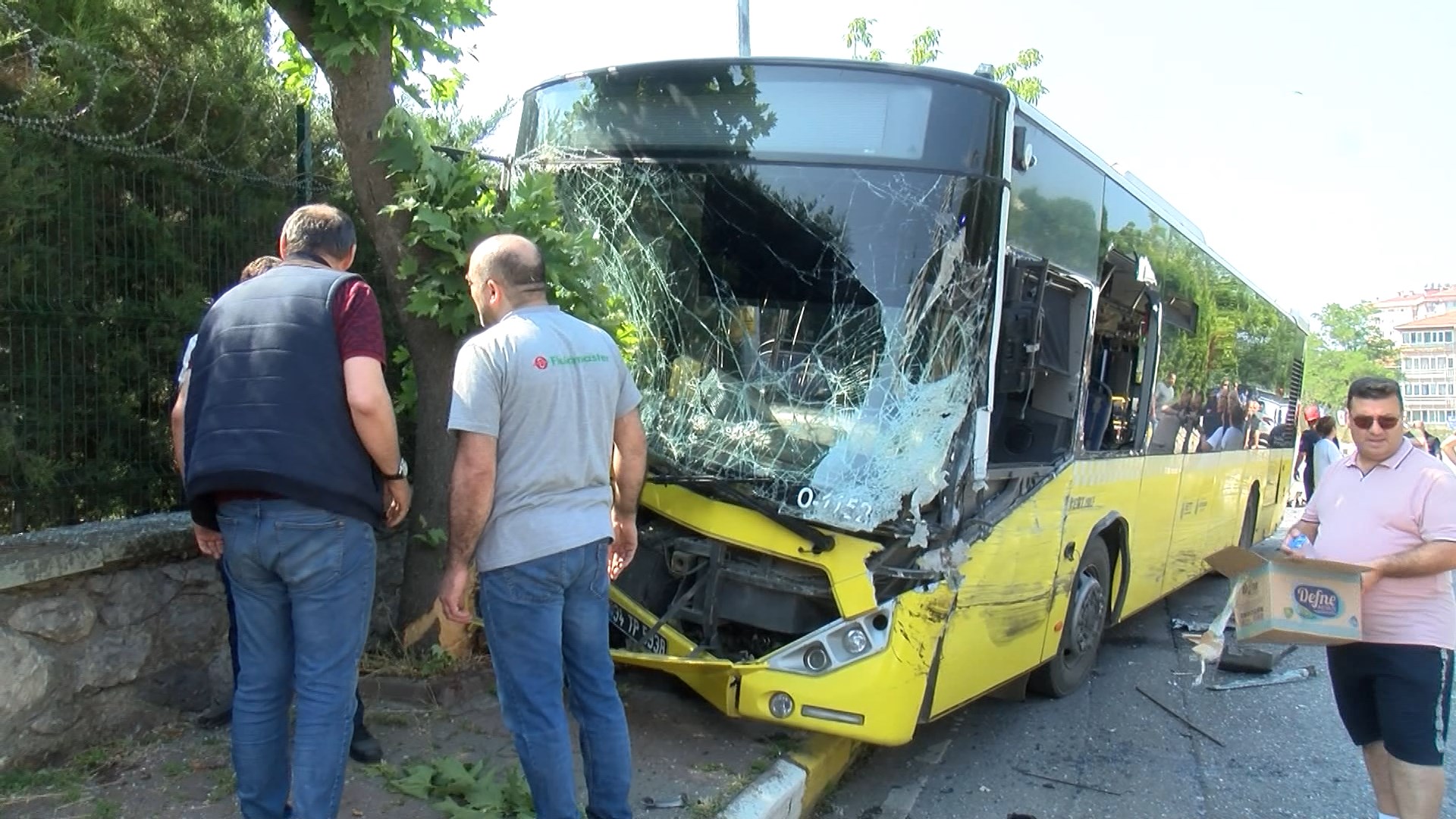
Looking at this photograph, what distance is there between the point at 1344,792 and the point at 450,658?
4.44 meters

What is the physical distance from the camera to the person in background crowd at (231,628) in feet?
12.4

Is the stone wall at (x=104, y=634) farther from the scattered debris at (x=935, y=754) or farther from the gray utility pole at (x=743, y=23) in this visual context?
the gray utility pole at (x=743, y=23)

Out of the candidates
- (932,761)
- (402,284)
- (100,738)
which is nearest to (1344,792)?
(932,761)

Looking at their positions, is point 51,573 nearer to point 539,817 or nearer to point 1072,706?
point 539,817

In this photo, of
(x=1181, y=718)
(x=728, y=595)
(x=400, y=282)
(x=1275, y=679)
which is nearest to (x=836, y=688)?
(x=728, y=595)

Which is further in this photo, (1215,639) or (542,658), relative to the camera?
(1215,639)

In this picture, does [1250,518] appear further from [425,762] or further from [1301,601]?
[425,762]

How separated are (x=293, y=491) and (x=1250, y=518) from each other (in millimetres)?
10773

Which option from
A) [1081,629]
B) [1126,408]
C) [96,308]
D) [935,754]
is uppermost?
[96,308]

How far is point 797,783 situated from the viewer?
462 centimetres

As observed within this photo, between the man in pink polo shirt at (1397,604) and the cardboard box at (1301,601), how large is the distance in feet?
0.35

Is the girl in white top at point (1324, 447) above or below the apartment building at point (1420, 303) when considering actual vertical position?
below

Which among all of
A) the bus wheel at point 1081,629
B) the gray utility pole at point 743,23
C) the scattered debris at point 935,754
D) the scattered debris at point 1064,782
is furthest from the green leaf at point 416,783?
the gray utility pole at point 743,23

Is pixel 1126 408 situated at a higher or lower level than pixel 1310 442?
higher
